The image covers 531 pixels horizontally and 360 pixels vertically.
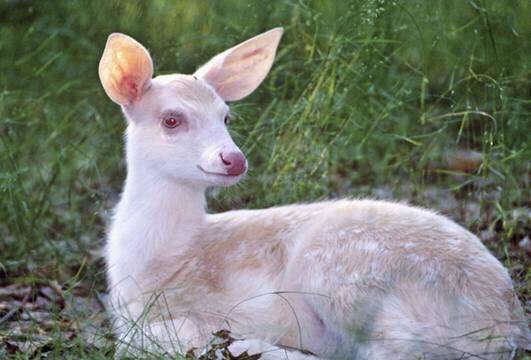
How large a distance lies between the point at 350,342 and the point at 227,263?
78 cm

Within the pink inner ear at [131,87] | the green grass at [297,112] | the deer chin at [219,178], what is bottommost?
the green grass at [297,112]

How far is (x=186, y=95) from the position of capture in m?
5.68

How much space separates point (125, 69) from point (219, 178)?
2.42ft

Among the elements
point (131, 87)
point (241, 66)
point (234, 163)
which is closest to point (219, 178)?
point (234, 163)

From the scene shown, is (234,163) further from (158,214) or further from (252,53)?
(252,53)

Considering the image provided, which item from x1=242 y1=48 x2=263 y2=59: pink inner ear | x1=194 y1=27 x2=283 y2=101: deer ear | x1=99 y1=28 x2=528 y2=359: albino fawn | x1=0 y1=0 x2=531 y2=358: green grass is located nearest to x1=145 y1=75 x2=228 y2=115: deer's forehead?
x1=99 y1=28 x2=528 y2=359: albino fawn

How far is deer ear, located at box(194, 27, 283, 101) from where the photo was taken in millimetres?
6047

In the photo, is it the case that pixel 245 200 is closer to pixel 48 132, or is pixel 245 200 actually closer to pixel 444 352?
pixel 48 132

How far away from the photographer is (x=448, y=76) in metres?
7.37

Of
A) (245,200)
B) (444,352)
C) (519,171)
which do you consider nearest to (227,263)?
(444,352)

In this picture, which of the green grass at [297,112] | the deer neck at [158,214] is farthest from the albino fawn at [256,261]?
the green grass at [297,112]

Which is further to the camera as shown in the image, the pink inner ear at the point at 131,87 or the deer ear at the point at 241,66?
the deer ear at the point at 241,66

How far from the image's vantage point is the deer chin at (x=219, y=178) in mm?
5387

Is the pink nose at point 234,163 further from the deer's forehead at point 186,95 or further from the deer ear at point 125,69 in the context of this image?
the deer ear at point 125,69
